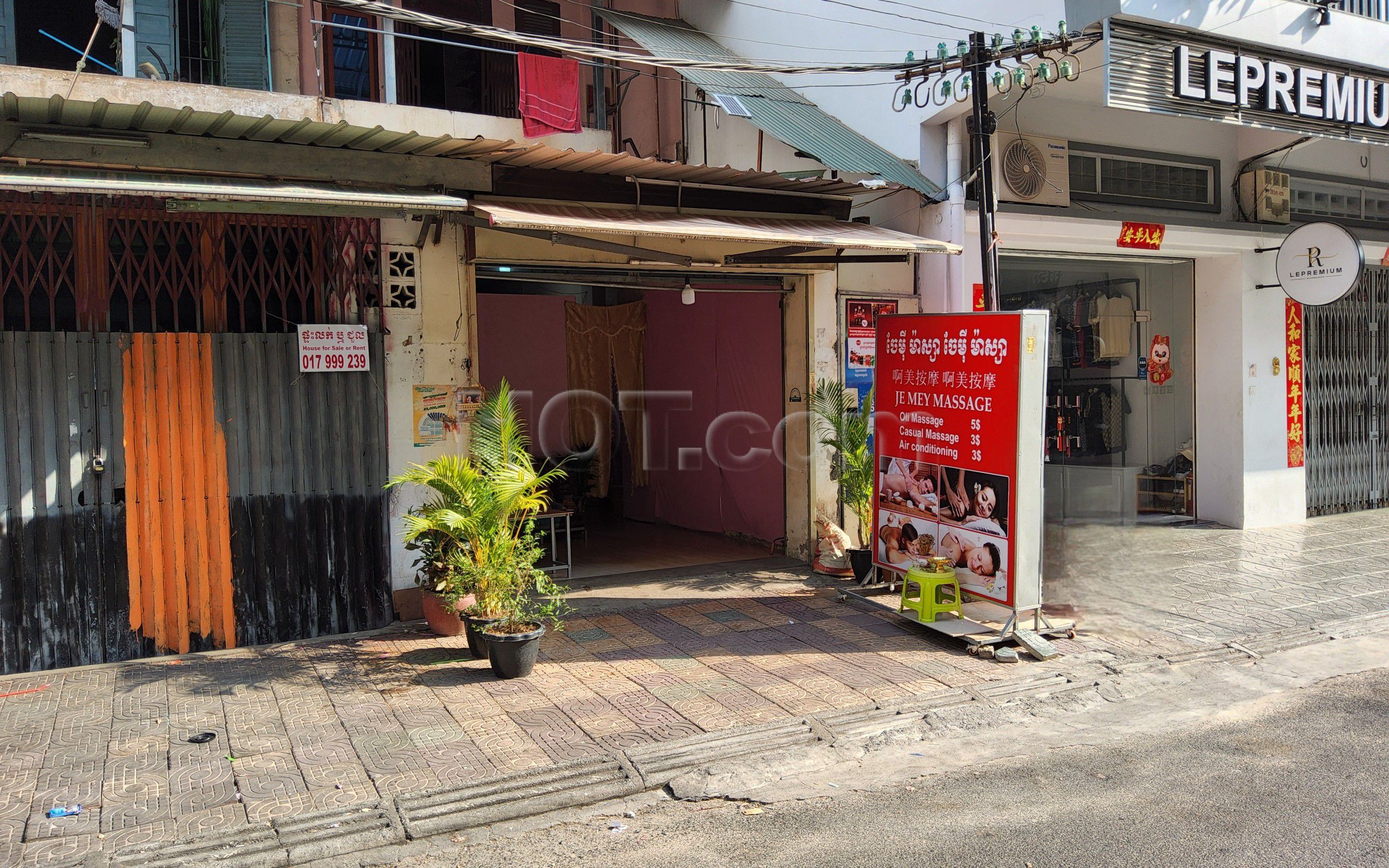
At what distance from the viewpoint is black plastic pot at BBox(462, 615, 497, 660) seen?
6895mm

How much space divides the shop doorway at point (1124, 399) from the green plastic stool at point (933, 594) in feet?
18.3

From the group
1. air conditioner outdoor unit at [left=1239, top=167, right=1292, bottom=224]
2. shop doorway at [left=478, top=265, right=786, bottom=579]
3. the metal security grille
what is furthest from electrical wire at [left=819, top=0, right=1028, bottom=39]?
the metal security grille

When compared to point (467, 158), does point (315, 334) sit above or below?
below

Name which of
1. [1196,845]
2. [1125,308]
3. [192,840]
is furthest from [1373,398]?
[192,840]

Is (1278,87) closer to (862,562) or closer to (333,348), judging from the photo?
(862,562)

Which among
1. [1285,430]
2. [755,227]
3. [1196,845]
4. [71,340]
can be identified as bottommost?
[1196,845]

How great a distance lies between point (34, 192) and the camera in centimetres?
666

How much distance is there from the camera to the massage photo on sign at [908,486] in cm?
808

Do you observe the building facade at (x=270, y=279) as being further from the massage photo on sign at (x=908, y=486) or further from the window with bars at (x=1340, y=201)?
the window with bars at (x=1340, y=201)

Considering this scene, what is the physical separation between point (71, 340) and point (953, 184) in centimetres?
797

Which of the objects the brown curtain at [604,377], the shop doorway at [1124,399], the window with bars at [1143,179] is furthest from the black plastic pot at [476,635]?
the shop doorway at [1124,399]

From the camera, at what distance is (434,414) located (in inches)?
324

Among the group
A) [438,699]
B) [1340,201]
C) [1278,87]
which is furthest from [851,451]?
[1340,201]

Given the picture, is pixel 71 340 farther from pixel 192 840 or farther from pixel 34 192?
pixel 192 840
